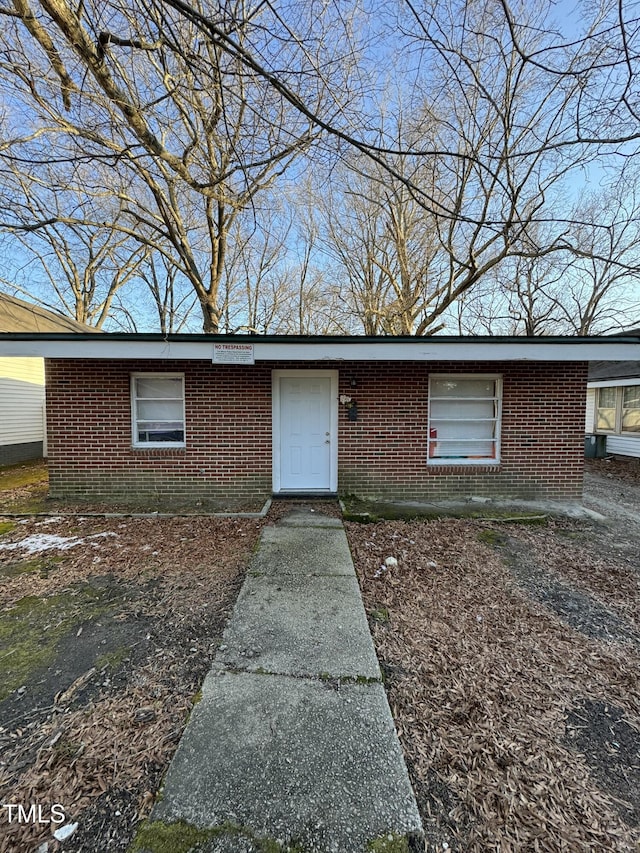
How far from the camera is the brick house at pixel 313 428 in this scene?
20.4ft

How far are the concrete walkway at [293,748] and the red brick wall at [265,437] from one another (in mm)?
3539

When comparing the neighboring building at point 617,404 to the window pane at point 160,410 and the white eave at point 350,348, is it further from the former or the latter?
the window pane at point 160,410

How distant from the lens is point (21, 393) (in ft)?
33.8

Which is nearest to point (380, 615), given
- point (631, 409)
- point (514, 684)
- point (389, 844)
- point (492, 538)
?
point (514, 684)

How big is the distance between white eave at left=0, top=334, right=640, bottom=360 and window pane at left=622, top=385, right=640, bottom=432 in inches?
307

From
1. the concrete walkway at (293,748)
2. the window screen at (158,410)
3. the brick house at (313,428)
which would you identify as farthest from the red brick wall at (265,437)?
the concrete walkway at (293,748)

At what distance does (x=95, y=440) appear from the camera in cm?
622

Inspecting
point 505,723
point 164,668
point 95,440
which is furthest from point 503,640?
point 95,440

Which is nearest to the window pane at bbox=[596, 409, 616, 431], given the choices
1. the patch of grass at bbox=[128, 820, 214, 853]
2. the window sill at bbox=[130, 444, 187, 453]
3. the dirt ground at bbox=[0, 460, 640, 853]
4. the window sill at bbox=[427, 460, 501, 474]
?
the window sill at bbox=[427, 460, 501, 474]

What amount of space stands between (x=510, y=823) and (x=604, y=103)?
21.7ft

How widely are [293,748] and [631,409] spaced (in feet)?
46.8

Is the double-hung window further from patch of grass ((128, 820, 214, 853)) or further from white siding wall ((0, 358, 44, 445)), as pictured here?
white siding wall ((0, 358, 44, 445))

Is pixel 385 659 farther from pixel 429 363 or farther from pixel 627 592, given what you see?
pixel 429 363

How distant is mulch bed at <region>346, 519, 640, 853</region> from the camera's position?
157 cm
